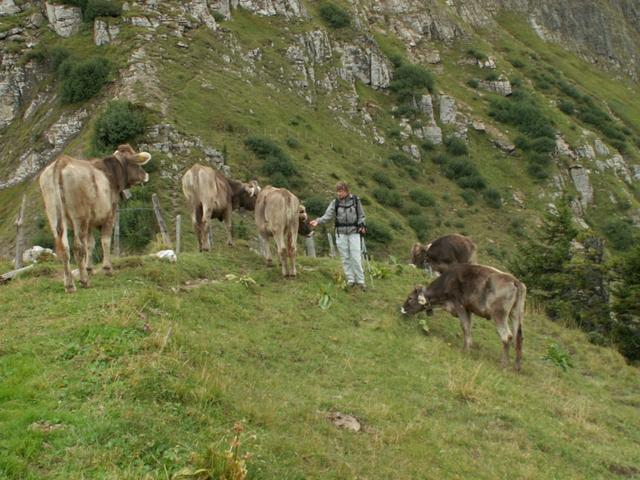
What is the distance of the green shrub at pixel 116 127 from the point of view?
131 ft

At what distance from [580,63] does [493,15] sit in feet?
62.0

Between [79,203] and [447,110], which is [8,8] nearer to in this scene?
[447,110]

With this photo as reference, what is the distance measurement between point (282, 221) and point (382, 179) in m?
43.7

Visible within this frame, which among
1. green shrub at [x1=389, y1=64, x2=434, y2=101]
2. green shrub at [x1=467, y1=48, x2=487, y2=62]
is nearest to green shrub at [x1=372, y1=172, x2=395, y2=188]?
green shrub at [x1=389, y1=64, x2=434, y2=101]

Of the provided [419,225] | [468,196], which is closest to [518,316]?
[419,225]

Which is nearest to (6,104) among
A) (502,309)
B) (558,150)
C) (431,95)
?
(431,95)

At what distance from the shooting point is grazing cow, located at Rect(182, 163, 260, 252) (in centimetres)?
1553

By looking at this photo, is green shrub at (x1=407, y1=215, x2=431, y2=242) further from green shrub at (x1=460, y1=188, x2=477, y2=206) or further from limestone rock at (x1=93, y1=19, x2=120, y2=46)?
limestone rock at (x1=93, y1=19, x2=120, y2=46)

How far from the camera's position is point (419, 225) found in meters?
52.5

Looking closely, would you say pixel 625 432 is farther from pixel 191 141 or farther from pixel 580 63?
pixel 580 63

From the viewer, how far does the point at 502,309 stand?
12.4 meters

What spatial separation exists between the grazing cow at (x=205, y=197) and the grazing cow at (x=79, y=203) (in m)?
3.64

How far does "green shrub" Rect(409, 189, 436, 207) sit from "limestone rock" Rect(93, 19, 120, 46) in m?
31.6

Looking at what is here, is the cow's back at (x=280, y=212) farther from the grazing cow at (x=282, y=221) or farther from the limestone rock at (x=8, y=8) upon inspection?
the limestone rock at (x=8, y=8)
